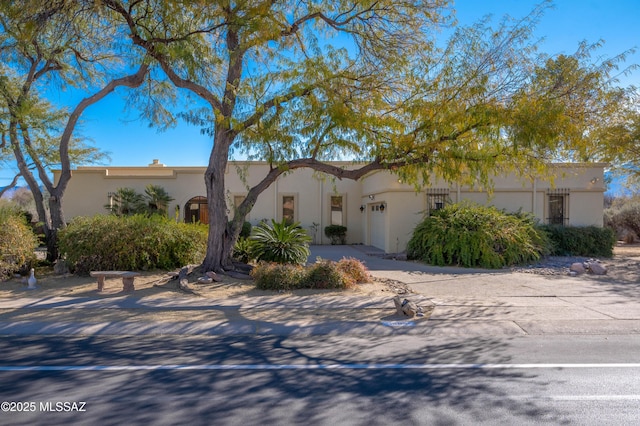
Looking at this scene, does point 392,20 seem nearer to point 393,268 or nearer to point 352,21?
point 352,21

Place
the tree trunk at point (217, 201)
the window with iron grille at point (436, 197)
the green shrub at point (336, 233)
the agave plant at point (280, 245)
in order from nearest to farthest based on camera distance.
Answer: the tree trunk at point (217, 201)
the agave plant at point (280, 245)
the window with iron grille at point (436, 197)
the green shrub at point (336, 233)

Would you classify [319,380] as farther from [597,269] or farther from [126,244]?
[597,269]

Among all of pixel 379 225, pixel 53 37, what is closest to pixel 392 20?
pixel 53 37

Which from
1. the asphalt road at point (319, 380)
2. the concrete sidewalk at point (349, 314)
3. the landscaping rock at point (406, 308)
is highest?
the landscaping rock at point (406, 308)

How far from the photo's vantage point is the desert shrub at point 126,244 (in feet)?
39.4

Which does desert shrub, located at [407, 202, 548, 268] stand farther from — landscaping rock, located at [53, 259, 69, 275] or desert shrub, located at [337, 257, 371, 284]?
landscaping rock, located at [53, 259, 69, 275]

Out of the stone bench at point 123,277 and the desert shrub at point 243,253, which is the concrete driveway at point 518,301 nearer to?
the desert shrub at point 243,253

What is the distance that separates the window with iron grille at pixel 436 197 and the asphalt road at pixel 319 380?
37.4 feet

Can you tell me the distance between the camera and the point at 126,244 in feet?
39.9

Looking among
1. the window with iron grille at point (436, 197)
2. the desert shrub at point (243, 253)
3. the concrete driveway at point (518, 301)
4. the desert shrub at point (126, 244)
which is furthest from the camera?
the window with iron grille at point (436, 197)

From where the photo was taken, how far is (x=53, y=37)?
1218 cm

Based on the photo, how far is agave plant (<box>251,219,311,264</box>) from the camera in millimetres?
12812

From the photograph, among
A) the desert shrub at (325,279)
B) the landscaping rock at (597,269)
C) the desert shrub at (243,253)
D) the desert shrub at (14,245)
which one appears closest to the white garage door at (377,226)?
the desert shrub at (243,253)

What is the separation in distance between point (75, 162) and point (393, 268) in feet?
47.4
